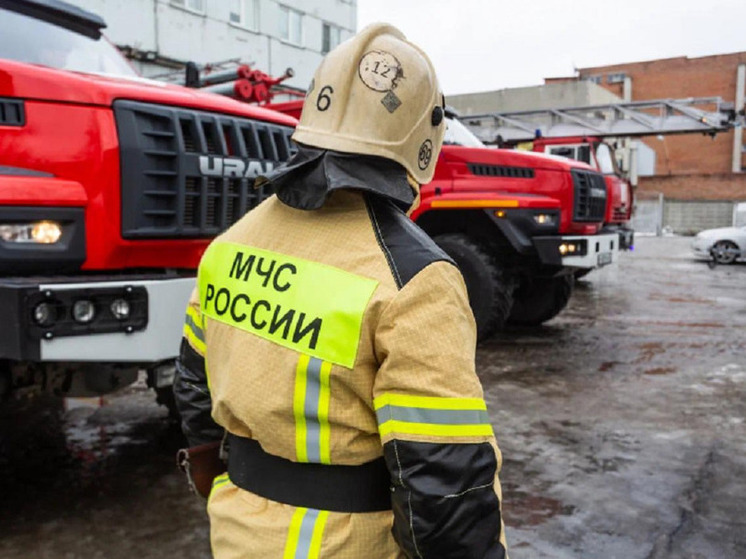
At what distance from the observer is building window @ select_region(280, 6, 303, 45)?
2412 centimetres

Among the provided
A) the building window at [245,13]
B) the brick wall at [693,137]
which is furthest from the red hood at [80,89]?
the brick wall at [693,137]

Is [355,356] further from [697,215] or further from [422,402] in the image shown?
[697,215]

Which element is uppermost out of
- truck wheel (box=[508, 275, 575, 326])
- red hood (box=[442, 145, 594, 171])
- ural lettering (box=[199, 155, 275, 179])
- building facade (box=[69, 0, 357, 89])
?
building facade (box=[69, 0, 357, 89])

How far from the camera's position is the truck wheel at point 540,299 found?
813 cm

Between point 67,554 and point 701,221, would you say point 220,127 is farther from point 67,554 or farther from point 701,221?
point 701,221

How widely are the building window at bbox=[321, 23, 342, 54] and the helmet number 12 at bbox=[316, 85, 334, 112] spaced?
25251mm

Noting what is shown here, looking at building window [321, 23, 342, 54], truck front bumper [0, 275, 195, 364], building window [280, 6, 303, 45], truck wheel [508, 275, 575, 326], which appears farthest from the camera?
building window [321, 23, 342, 54]

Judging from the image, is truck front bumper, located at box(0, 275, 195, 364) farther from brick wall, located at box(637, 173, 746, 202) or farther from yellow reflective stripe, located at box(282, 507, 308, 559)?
brick wall, located at box(637, 173, 746, 202)

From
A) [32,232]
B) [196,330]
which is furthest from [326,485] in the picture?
[32,232]

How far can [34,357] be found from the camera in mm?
2721

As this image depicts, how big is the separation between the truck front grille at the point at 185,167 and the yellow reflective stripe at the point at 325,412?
2021 millimetres

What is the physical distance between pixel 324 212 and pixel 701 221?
125ft

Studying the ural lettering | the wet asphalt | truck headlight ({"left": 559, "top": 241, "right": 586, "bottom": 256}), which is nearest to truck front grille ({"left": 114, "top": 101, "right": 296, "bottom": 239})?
the ural lettering

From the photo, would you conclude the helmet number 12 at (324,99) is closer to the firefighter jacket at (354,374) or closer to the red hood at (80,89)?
the firefighter jacket at (354,374)
